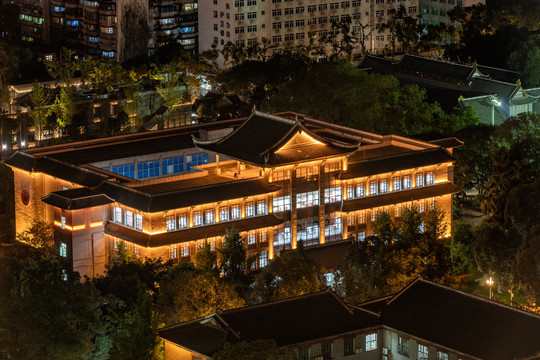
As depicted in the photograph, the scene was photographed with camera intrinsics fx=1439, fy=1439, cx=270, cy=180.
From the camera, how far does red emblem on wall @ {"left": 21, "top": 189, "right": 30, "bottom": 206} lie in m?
127

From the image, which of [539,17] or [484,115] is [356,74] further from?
[539,17]

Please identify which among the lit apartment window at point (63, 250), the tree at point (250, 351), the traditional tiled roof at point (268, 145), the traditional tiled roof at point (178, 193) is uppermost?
the traditional tiled roof at point (268, 145)

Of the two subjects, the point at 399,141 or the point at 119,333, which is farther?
the point at 399,141

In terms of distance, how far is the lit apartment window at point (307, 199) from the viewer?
121625mm

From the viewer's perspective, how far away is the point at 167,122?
17762 centimetres

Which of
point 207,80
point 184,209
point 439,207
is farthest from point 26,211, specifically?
point 207,80

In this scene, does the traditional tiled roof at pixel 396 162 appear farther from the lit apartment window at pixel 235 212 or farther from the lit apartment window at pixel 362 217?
the lit apartment window at pixel 235 212

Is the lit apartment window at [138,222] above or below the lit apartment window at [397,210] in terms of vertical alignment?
above

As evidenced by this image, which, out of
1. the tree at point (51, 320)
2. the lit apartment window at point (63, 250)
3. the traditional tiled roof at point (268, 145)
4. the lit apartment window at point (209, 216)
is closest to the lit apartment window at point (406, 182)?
the traditional tiled roof at point (268, 145)

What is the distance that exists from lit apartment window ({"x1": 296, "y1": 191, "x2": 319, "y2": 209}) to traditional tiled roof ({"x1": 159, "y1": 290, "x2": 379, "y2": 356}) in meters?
25.6

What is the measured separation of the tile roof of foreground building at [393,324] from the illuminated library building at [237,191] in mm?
21054

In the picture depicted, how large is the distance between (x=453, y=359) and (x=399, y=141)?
142 ft

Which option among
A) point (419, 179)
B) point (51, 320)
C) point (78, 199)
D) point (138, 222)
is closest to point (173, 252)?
point (138, 222)

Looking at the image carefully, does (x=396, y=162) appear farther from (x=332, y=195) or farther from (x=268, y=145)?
(x=268, y=145)
